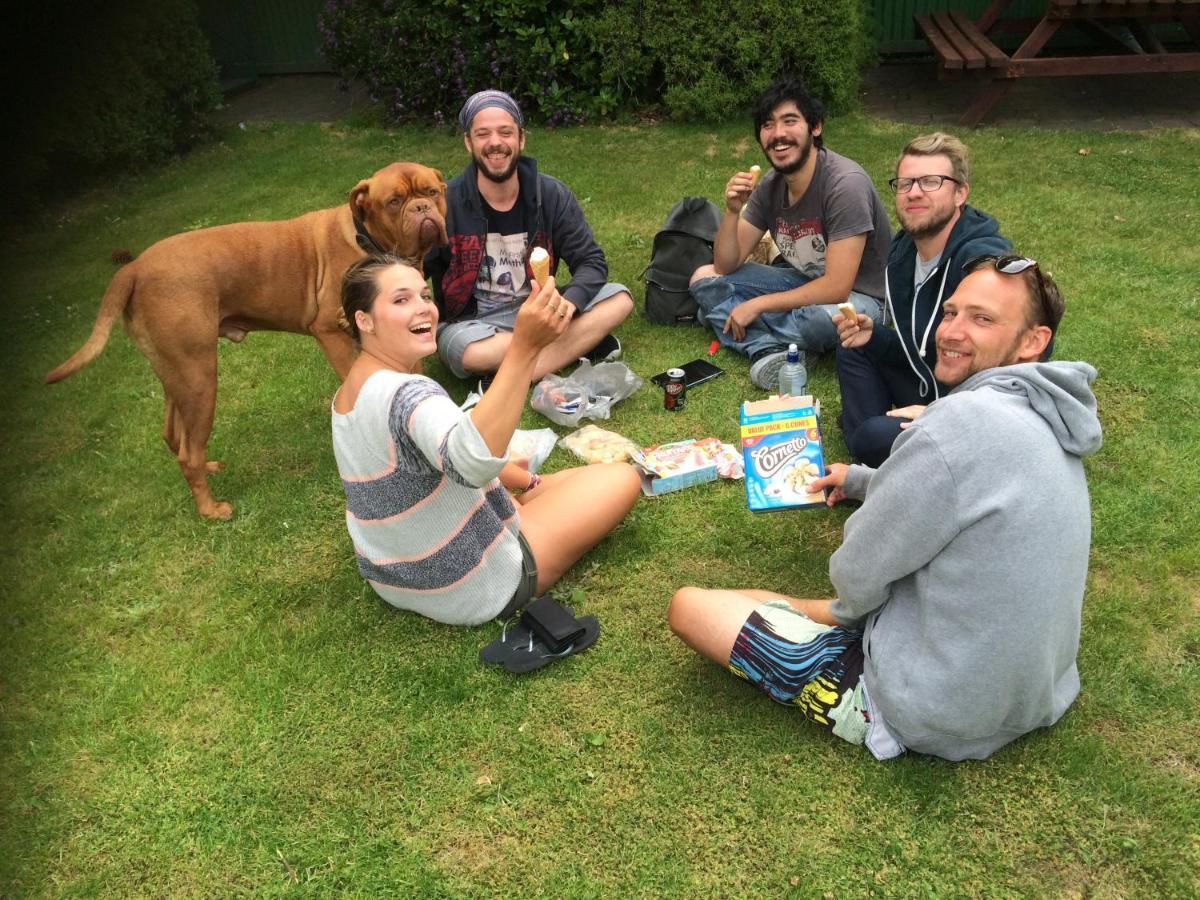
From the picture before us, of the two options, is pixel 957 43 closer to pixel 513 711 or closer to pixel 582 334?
pixel 582 334

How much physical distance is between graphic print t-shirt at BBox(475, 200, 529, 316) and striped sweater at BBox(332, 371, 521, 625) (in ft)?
7.39

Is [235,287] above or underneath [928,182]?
underneath

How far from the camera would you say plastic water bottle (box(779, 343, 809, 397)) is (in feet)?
15.8

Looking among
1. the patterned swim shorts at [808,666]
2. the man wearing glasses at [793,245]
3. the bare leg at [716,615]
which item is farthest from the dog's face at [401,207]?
the patterned swim shorts at [808,666]

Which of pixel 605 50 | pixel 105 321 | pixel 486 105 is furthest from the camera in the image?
pixel 605 50

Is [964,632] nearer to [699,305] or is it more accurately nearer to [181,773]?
[181,773]

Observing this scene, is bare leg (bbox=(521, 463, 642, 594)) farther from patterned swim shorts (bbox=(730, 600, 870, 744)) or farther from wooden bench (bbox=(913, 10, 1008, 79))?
wooden bench (bbox=(913, 10, 1008, 79))

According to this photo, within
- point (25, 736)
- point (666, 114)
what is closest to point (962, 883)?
point (25, 736)

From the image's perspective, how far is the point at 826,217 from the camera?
4969mm

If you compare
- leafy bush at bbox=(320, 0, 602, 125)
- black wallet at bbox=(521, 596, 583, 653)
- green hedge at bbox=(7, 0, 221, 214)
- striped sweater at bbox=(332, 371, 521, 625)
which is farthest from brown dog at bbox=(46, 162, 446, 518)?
leafy bush at bbox=(320, 0, 602, 125)

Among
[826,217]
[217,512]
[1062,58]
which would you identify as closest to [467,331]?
[217,512]

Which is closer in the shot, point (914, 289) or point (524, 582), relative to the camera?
point (524, 582)

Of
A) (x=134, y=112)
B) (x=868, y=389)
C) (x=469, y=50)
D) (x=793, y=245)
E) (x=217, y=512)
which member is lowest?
(x=217, y=512)

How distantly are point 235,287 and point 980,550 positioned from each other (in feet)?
12.1
